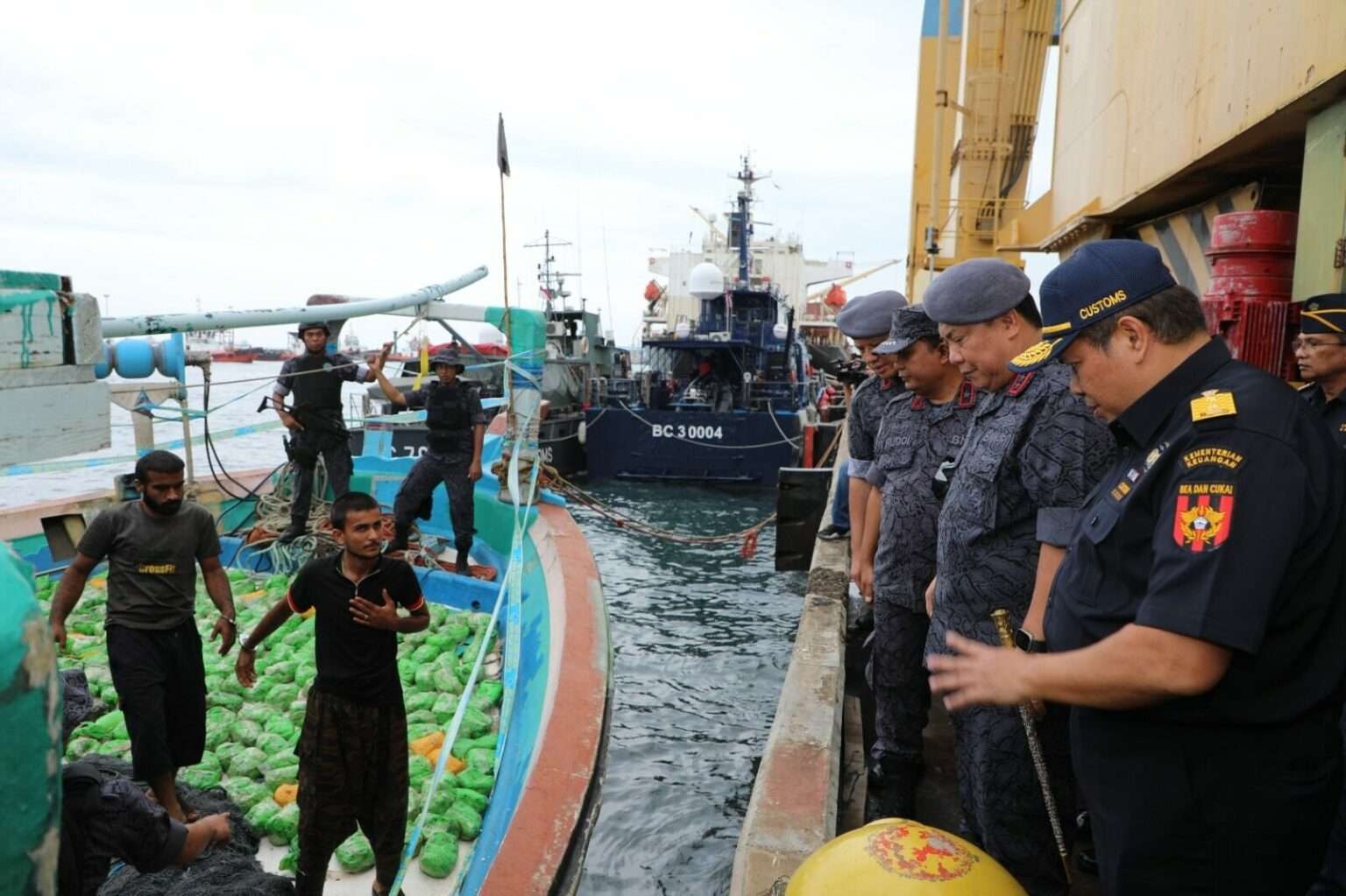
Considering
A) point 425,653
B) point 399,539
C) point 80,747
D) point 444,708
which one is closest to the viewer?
point 80,747

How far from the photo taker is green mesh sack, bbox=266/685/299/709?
16.6 ft

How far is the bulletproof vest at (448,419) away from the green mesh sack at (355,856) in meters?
3.73

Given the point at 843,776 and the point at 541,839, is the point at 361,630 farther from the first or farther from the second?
the point at 843,776

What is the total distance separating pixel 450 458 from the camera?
7078 millimetres

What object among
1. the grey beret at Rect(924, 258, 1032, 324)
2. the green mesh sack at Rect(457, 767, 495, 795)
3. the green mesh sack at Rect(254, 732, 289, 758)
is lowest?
the green mesh sack at Rect(457, 767, 495, 795)

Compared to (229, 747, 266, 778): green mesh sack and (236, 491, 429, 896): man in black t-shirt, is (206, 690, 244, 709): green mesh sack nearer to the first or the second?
(229, 747, 266, 778): green mesh sack

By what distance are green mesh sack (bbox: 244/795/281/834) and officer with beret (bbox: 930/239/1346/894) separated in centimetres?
351

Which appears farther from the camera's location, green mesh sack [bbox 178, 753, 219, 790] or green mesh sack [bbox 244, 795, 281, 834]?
green mesh sack [bbox 178, 753, 219, 790]

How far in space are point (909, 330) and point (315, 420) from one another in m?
5.34

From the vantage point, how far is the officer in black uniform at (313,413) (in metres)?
6.73

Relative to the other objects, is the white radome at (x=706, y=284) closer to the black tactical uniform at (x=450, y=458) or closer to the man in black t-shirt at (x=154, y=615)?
the black tactical uniform at (x=450, y=458)

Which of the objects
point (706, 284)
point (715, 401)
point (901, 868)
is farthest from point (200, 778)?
point (706, 284)

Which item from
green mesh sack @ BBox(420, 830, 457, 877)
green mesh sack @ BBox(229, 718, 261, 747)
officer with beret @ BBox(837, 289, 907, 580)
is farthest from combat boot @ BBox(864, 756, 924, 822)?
green mesh sack @ BBox(229, 718, 261, 747)

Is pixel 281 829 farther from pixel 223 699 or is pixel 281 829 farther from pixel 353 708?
pixel 223 699
